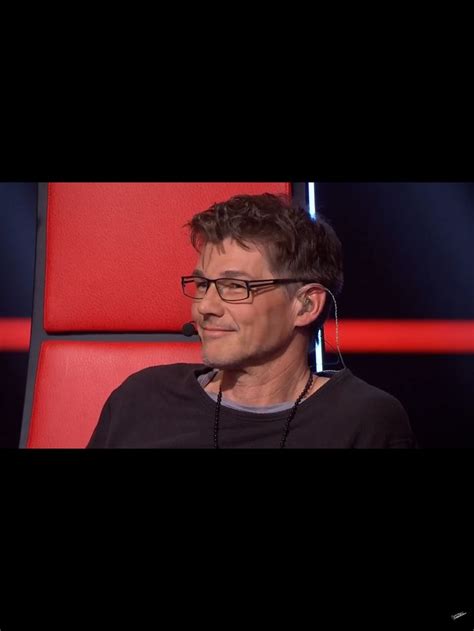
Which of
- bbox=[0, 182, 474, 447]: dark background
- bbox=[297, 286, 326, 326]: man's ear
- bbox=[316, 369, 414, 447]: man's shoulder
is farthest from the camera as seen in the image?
bbox=[0, 182, 474, 447]: dark background

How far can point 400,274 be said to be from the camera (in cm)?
159

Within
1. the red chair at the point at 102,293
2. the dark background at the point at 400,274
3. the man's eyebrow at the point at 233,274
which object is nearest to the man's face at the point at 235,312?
the man's eyebrow at the point at 233,274

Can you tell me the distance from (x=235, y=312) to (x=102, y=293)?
30 centimetres

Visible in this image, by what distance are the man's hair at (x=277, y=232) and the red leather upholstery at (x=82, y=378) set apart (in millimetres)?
248

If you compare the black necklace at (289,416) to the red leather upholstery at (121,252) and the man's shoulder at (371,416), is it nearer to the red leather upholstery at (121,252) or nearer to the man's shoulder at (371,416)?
the man's shoulder at (371,416)

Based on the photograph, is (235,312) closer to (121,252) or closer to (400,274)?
(121,252)

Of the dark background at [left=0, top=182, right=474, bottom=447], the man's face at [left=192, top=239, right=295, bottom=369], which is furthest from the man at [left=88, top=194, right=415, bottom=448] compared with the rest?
the dark background at [left=0, top=182, right=474, bottom=447]

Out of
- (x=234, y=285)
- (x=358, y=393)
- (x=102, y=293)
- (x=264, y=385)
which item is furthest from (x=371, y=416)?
(x=102, y=293)

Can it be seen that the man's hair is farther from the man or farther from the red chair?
the red chair

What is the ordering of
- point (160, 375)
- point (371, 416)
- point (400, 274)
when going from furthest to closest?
point (400, 274)
point (160, 375)
point (371, 416)

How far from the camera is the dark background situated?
1.58 meters
